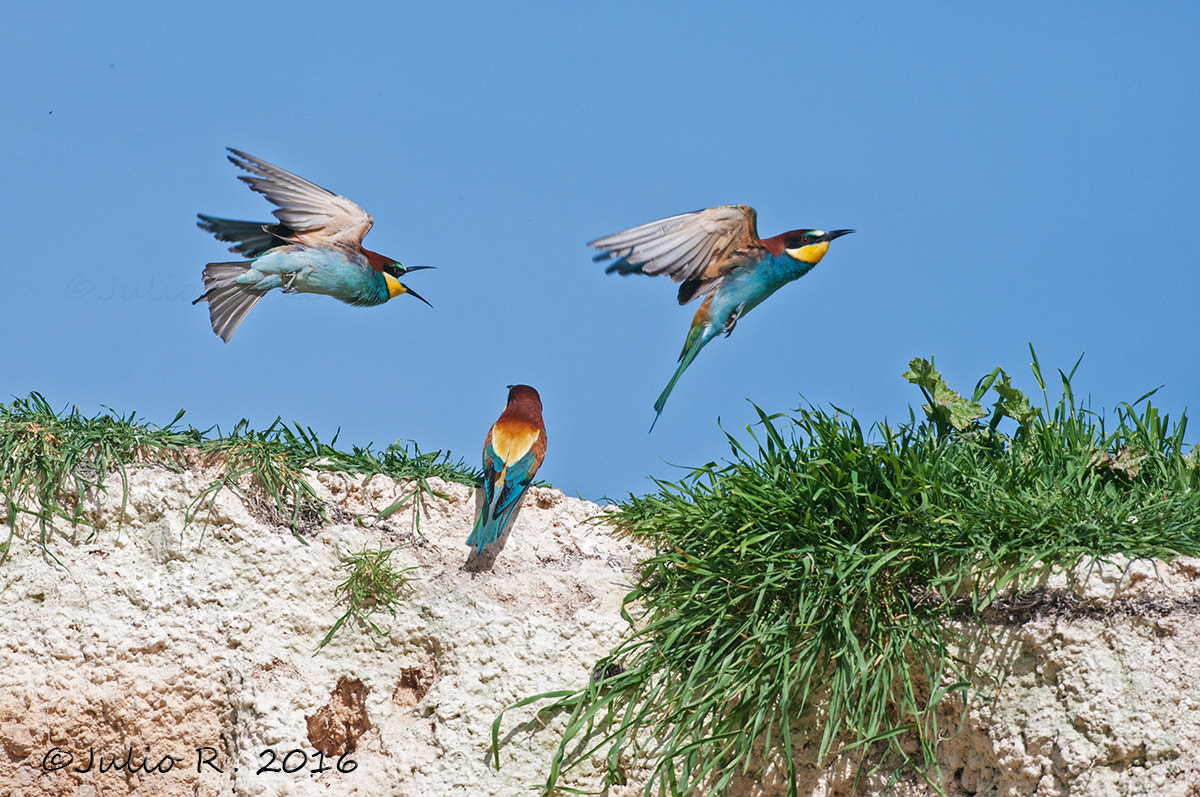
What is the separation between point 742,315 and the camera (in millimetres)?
4293

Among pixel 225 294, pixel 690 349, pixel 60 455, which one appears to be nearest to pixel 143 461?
pixel 60 455

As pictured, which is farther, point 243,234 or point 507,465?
point 243,234

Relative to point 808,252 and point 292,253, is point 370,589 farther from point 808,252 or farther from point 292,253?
point 808,252

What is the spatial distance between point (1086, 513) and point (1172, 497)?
42 centimetres

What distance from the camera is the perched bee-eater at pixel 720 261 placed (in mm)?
4125

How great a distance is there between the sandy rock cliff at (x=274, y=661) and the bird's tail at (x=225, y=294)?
749mm

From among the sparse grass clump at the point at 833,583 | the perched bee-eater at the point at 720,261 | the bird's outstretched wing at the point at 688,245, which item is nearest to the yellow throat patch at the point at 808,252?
the perched bee-eater at the point at 720,261

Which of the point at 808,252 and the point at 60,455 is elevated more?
the point at 808,252

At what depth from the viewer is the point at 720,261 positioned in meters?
4.22

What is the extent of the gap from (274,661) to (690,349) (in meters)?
1.98

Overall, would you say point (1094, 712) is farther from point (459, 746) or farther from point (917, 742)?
point (459, 746)

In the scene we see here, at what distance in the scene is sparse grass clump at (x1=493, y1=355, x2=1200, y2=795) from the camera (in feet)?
10.3

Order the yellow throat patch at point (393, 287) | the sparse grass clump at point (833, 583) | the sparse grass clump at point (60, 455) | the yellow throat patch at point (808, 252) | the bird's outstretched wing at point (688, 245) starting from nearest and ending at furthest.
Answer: the sparse grass clump at point (833, 583) < the sparse grass clump at point (60, 455) < the bird's outstretched wing at point (688, 245) < the yellow throat patch at point (808, 252) < the yellow throat patch at point (393, 287)

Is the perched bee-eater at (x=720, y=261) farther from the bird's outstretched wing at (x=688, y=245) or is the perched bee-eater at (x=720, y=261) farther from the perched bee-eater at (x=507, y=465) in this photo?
the perched bee-eater at (x=507, y=465)
